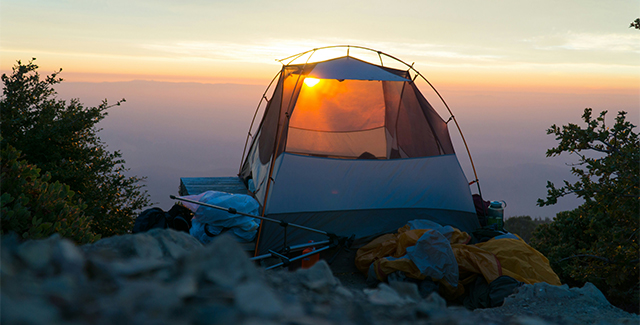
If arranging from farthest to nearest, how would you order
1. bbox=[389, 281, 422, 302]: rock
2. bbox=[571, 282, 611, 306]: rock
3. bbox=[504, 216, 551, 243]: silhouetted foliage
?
bbox=[504, 216, 551, 243]: silhouetted foliage, bbox=[571, 282, 611, 306]: rock, bbox=[389, 281, 422, 302]: rock

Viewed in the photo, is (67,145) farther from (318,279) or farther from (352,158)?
(318,279)

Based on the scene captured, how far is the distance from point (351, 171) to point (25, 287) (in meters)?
5.50

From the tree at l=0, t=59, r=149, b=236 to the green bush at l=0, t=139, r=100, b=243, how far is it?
3.66m

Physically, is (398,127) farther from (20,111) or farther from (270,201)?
(20,111)

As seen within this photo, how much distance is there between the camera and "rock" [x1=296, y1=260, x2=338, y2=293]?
83.7 inches

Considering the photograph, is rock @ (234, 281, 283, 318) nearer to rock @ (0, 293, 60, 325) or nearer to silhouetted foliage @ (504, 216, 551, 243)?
rock @ (0, 293, 60, 325)

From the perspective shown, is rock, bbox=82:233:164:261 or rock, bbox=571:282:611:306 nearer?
rock, bbox=82:233:164:261

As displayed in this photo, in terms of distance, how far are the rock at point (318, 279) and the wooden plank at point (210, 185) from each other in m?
6.33

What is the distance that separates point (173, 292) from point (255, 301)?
28cm

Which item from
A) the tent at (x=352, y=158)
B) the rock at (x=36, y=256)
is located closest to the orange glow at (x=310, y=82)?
the tent at (x=352, y=158)

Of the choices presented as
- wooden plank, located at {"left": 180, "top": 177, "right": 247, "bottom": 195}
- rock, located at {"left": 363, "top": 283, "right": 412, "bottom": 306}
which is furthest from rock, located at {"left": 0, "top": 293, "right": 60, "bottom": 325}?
wooden plank, located at {"left": 180, "top": 177, "right": 247, "bottom": 195}

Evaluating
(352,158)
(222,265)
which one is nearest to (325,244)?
(352,158)

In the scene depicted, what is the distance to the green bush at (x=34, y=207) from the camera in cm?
315

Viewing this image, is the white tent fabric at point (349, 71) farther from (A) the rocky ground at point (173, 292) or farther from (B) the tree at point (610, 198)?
(A) the rocky ground at point (173, 292)
